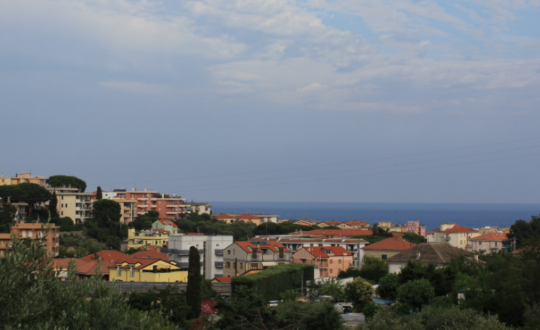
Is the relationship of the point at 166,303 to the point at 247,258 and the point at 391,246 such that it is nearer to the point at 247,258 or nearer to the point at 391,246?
the point at 247,258

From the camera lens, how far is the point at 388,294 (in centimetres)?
3447

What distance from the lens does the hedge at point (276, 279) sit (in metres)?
32.3

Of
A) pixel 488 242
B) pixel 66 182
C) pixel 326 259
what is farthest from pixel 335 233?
pixel 66 182

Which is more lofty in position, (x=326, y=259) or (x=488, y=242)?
(x=326, y=259)

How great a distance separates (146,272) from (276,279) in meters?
11.0

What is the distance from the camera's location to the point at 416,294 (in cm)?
2841

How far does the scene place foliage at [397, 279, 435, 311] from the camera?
2828 cm

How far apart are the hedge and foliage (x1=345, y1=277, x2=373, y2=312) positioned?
5.61 meters

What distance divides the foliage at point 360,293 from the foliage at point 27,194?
5184 centimetres

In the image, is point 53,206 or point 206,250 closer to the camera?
point 206,250

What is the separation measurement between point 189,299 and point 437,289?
1505 centimetres

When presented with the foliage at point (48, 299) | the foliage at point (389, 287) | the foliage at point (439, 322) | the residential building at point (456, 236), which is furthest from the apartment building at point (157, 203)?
the foliage at point (48, 299)

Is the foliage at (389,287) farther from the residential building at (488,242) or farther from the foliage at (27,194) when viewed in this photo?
the foliage at (27,194)

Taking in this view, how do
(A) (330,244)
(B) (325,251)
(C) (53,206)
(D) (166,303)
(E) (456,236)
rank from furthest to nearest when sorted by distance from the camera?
1. (E) (456,236)
2. (C) (53,206)
3. (A) (330,244)
4. (B) (325,251)
5. (D) (166,303)
